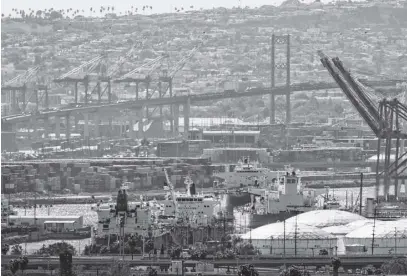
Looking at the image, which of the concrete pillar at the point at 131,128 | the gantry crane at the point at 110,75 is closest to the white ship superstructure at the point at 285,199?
the concrete pillar at the point at 131,128

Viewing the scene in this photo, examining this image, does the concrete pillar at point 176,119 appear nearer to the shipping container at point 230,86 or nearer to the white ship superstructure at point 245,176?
the shipping container at point 230,86

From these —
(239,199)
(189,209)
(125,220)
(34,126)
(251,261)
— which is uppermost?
(251,261)

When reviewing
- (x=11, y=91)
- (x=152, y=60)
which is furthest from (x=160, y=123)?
(x=152, y=60)

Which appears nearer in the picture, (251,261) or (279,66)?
(251,261)

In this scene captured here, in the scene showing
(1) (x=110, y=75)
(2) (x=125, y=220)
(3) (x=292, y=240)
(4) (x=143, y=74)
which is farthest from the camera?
(1) (x=110, y=75)

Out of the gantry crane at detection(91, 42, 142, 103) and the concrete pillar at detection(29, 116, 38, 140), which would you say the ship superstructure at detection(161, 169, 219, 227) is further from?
the gantry crane at detection(91, 42, 142, 103)

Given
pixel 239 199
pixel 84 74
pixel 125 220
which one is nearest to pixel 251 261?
pixel 125 220

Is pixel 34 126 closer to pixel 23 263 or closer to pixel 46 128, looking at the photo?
pixel 46 128

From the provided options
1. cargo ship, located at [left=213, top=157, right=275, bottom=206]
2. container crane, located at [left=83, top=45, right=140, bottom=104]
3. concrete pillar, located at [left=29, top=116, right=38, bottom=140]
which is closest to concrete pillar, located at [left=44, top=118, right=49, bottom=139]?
concrete pillar, located at [left=29, top=116, right=38, bottom=140]
